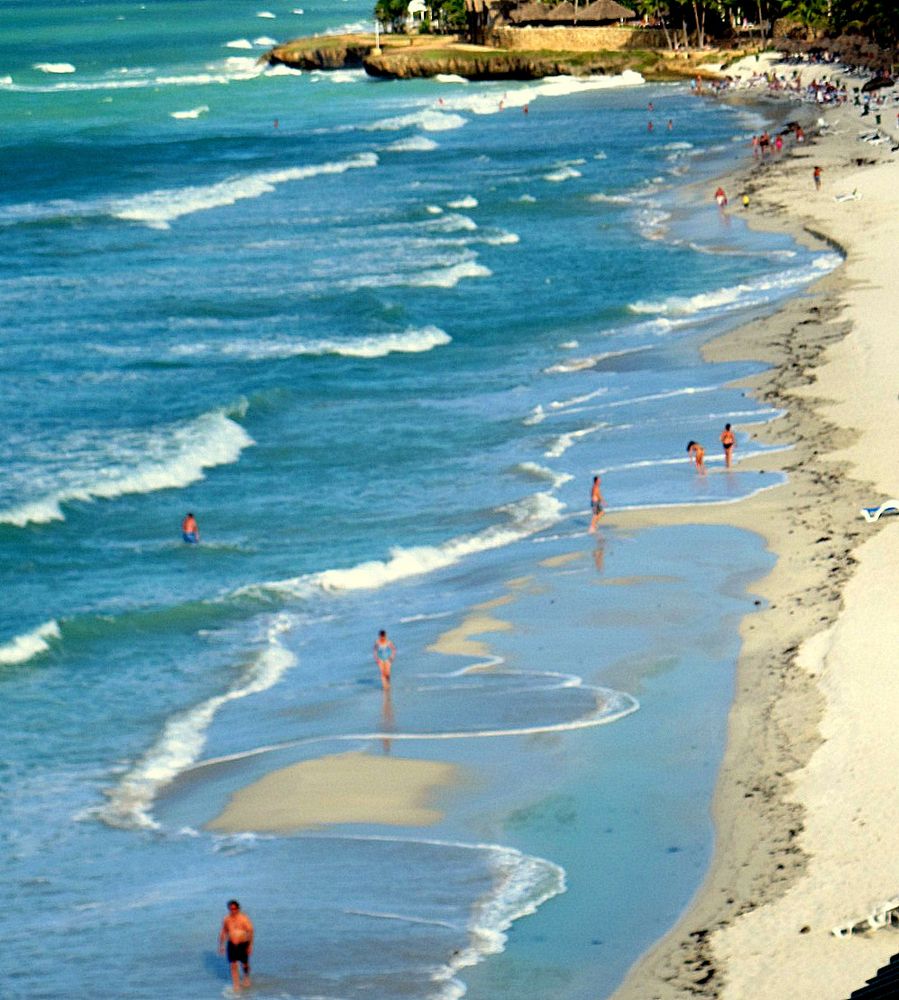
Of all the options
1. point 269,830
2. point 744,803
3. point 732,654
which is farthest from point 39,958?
point 732,654

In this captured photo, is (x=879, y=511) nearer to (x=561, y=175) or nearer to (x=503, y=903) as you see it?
(x=503, y=903)

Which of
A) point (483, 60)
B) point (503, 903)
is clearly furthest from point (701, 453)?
point (483, 60)

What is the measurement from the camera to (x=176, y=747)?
68.7 ft

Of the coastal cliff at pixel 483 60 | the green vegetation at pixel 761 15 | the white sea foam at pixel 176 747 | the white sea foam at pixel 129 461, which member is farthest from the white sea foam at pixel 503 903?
the coastal cliff at pixel 483 60

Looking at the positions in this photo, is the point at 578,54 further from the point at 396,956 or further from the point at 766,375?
the point at 396,956

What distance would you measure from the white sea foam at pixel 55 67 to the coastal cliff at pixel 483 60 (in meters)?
24.6

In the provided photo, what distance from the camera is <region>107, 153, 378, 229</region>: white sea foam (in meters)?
69.9

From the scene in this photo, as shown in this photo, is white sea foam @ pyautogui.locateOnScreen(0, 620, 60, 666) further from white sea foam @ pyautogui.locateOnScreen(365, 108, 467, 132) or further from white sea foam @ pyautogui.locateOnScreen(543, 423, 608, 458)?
white sea foam @ pyautogui.locateOnScreen(365, 108, 467, 132)

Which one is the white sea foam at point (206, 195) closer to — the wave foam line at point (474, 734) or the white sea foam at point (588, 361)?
the white sea foam at point (588, 361)

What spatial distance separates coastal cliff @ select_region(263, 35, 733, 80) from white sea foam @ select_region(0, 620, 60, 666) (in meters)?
96.4

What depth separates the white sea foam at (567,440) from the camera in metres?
33.6

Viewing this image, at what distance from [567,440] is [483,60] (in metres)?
96.3

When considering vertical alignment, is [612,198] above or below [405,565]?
above

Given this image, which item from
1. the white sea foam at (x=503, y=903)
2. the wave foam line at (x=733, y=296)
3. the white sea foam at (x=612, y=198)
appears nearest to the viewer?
the white sea foam at (x=503, y=903)
